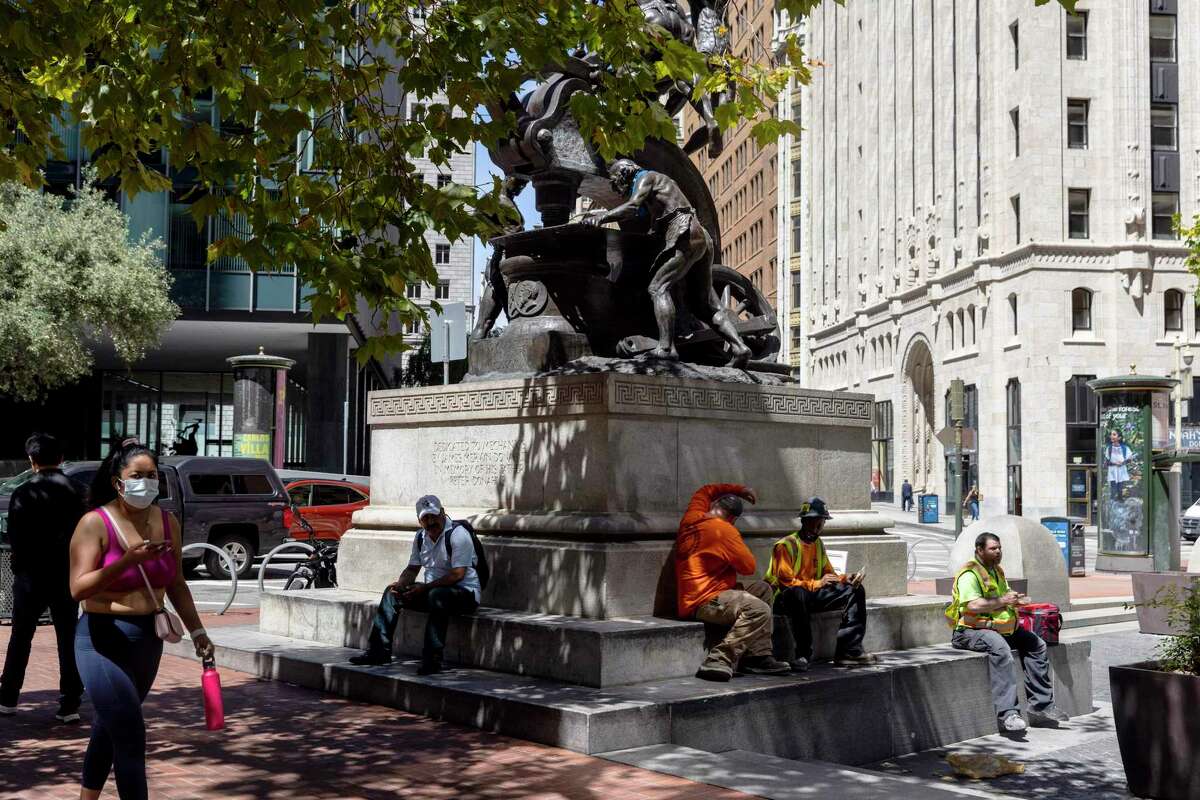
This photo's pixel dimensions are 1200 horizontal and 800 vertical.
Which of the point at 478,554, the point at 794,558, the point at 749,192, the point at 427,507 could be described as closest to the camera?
the point at 427,507

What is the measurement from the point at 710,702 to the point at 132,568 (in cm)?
374

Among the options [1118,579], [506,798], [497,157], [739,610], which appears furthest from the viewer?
[1118,579]

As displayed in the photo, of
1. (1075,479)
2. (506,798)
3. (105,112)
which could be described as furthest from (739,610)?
(1075,479)

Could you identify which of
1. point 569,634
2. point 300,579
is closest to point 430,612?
point 569,634

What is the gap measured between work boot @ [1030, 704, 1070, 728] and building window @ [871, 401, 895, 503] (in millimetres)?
56429

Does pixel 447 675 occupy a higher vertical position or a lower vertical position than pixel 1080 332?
lower

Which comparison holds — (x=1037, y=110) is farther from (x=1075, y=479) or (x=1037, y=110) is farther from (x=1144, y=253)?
(x=1075, y=479)

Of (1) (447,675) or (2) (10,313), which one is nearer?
(1) (447,675)

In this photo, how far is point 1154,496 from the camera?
24547mm

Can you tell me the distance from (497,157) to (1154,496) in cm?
1753

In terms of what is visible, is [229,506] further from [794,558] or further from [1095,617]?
[794,558]

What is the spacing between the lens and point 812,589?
952 centimetres

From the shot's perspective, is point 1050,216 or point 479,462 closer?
point 479,462

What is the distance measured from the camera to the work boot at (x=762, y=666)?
8695mm
